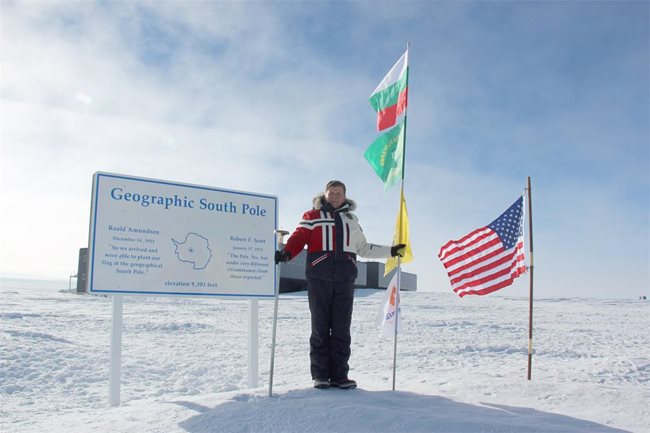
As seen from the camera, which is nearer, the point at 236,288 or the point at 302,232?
the point at 302,232

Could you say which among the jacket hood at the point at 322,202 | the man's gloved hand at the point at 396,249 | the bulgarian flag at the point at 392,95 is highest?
the bulgarian flag at the point at 392,95

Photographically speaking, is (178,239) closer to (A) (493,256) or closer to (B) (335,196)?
(B) (335,196)

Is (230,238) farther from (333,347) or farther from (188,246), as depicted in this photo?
(333,347)

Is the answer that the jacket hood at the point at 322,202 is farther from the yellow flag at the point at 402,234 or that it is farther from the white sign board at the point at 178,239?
the white sign board at the point at 178,239

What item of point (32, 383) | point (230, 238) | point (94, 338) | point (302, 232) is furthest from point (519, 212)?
point (94, 338)

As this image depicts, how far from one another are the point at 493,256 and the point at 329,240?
192cm

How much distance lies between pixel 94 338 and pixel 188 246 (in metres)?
Answer: 4.67

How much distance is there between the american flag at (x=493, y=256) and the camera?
5293 mm

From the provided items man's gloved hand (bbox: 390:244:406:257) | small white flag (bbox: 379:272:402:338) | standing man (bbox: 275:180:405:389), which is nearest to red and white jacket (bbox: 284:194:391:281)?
standing man (bbox: 275:180:405:389)

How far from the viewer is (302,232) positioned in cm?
469

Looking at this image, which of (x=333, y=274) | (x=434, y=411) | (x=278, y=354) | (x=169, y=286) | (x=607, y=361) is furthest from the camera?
(x=278, y=354)

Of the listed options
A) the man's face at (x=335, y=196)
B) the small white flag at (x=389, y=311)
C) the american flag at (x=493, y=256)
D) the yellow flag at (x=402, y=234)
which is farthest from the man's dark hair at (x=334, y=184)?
the american flag at (x=493, y=256)

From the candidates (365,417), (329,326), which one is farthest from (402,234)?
(365,417)

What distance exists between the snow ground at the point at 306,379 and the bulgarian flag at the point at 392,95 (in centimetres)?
275
